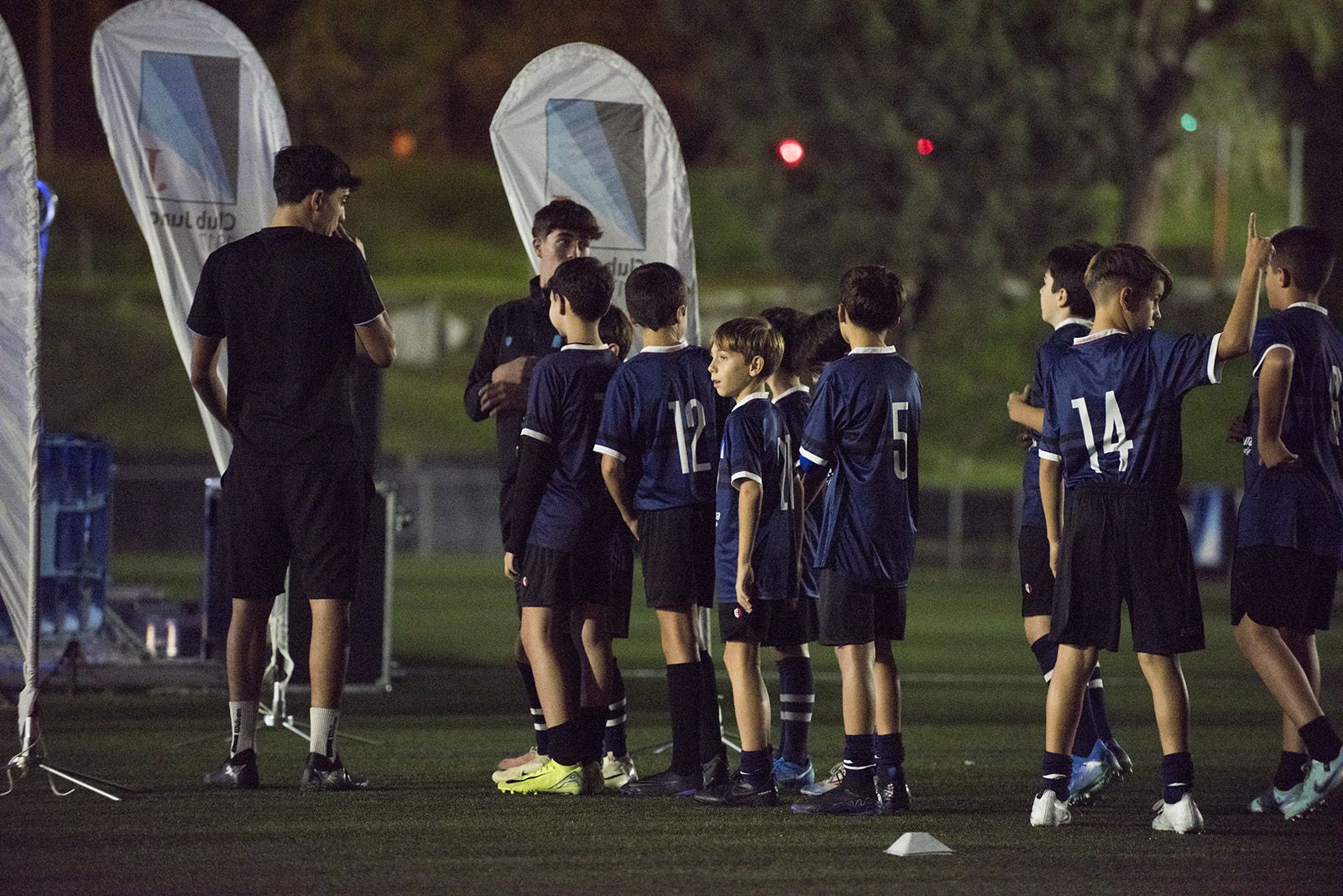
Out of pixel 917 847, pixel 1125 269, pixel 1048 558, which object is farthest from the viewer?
pixel 1048 558

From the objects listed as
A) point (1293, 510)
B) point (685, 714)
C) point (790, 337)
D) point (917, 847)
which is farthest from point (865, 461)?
point (1293, 510)

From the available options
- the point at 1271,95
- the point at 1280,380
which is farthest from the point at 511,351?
the point at 1271,95

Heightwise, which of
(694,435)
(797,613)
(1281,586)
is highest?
(694,435)

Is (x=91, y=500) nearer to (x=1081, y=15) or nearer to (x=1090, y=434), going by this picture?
(x=1090, y=434)

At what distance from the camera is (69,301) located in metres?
43.2

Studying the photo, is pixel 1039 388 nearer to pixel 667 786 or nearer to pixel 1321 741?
pixel 1321 741

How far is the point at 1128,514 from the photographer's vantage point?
22.7 ft

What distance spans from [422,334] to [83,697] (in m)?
32.5

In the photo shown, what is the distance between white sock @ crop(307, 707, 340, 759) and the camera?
7582 millimetres

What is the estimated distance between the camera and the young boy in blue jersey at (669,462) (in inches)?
294

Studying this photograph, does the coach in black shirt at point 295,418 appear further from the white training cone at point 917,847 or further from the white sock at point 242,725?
the white training cone at point 917,847

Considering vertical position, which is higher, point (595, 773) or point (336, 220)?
point (336, 220)

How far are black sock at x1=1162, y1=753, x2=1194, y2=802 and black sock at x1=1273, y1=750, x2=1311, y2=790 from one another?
851mm

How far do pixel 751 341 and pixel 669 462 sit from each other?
536 mm
